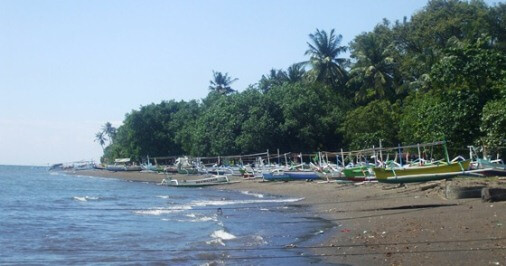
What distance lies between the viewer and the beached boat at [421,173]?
25547mm

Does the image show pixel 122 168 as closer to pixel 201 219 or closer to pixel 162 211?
pixel 162 211

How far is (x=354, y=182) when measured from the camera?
34.0 meters

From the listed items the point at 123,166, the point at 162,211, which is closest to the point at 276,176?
the point at 162,211

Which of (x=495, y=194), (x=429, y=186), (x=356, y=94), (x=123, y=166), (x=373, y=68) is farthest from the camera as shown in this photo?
(x=123, y=166)

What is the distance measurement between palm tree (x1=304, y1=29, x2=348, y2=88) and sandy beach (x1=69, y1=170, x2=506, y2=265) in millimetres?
34594

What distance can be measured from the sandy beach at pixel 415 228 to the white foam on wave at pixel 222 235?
10.2 feet

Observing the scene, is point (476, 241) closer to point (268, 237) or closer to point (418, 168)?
point (268, 237)

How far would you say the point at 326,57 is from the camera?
60.6 m

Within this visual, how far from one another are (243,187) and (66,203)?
48.9 feet

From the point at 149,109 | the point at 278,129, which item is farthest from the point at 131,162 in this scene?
the point at 278,129

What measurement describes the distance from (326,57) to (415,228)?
46.4 m

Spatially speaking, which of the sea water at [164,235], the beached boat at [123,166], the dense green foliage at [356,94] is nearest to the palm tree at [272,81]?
the dense green foliage at [356,94]

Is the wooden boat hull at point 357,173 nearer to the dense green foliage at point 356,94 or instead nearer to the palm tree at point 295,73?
the dense green foliage at point 356,94

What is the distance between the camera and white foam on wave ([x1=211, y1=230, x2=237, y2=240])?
59.6 feet
